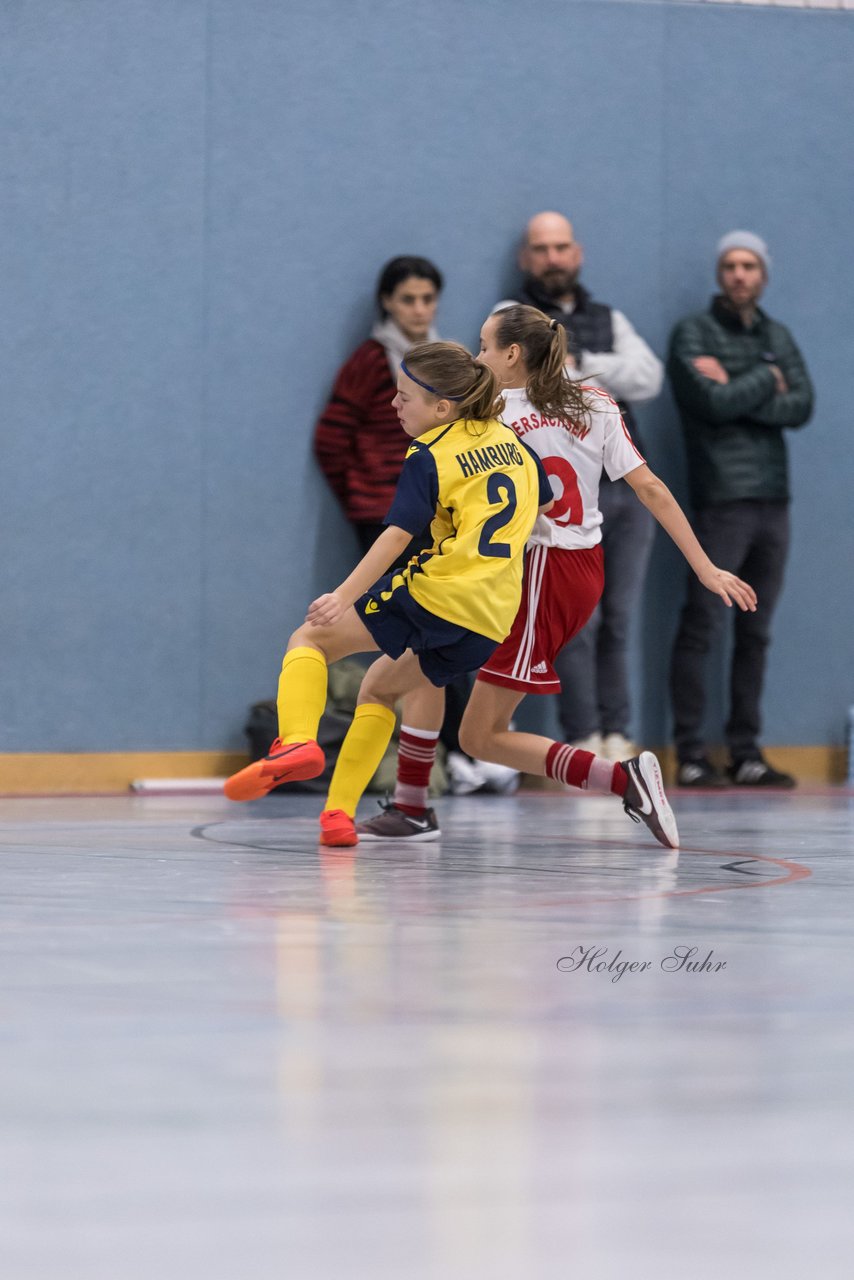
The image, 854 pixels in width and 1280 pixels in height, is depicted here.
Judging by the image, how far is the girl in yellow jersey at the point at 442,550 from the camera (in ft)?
14.3

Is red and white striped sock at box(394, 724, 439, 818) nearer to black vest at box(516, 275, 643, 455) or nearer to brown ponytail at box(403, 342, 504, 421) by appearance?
brown ponytail at box(403, 342, 504, 421)

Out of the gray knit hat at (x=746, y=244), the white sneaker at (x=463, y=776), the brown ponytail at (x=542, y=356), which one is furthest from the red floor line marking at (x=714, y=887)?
the gray knit hat at (x=746, y=244)

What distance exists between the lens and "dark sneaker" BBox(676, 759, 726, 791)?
24.1 feet

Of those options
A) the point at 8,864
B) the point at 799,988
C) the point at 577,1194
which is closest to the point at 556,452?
the point at 8,864

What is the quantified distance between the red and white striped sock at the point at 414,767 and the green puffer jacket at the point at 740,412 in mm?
2892

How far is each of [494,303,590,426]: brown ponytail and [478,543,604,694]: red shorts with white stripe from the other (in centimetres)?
37

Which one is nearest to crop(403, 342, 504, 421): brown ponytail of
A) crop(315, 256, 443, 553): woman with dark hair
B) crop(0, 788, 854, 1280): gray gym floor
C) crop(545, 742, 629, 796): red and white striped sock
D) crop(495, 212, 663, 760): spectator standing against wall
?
crop(545, 742, 629, 796): red and white striped sock

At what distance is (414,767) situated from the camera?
484 cm

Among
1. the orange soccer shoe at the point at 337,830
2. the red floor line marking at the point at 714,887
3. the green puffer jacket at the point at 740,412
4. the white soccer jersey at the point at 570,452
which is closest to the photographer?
the red floor line marking at the point at 714,887

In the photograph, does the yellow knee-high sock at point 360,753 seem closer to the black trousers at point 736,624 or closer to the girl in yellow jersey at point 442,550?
the girl in yellow jersey at point 442,550

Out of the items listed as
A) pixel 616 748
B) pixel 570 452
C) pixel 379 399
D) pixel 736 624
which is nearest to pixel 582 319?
pixel 379 399

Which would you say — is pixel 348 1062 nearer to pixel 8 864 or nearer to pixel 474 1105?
pixel 474 1105

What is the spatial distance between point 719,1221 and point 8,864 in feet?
9.22

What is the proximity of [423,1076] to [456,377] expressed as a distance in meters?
2.57
